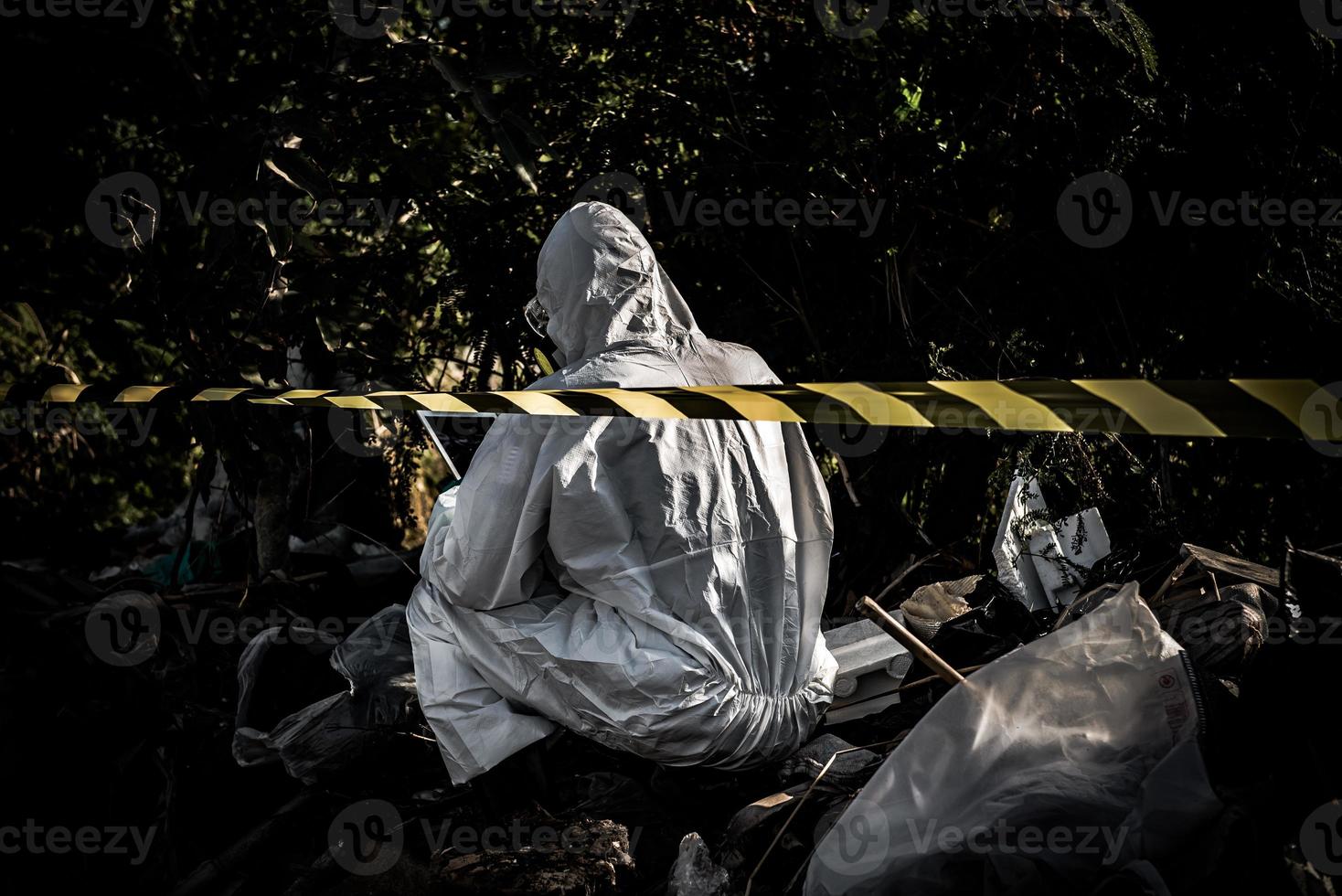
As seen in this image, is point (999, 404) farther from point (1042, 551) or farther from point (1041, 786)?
point (1042, 551)

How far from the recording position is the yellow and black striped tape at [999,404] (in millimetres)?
1440

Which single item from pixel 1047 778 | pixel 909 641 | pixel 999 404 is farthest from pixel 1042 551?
pixel 999 404

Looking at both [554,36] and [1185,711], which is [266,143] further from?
[1185,711]

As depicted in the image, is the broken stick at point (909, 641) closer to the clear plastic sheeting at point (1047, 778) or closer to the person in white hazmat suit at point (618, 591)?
the clear plastic sheeting at point (1047, 778)

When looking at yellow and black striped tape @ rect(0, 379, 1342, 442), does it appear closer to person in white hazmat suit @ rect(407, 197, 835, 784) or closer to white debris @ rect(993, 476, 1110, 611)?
person in white hazmat suit @ rect(407, 197, 835, 784)

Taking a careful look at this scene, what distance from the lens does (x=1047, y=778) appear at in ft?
6.02

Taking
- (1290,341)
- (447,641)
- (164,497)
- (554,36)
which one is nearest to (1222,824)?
(447,641)

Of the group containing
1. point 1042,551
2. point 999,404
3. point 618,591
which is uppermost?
point 999,404

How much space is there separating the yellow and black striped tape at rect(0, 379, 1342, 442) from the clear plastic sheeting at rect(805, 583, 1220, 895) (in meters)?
0.48

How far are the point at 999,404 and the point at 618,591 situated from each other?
3.96 ft

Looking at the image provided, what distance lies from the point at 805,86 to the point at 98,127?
9.46 ft

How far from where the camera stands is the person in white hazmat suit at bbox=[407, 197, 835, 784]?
8.29 ft

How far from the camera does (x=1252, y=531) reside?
12.3 ft

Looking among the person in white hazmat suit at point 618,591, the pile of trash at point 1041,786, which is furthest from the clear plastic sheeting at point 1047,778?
the person in white hazmat suit at point 618,591
